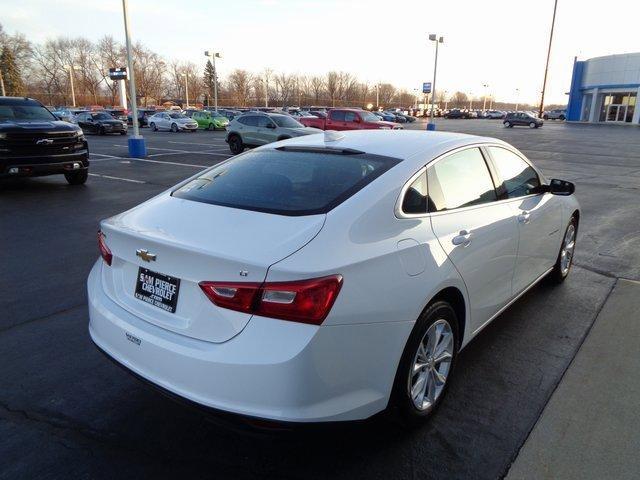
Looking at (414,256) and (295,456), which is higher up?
(414,256)

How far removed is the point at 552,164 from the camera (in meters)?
18.1

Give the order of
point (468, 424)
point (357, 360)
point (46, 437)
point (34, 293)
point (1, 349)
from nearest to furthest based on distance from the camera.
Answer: point (357, 360), point (46, 437), point (468, 424), point (1, 349), point (34, 293)

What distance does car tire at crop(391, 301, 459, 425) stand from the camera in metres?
2.61

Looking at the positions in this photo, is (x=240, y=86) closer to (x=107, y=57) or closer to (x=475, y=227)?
(x=107, y=57)

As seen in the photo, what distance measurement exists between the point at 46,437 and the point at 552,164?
1872 centimetres

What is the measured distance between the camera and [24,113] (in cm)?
1057

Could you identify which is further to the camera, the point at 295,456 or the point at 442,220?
the point at 442,220

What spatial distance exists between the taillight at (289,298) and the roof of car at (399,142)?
1.23 metres

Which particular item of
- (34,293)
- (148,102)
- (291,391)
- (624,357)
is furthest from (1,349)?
(148,102)

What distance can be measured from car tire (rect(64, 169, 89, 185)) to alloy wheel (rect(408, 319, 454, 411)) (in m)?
10.5

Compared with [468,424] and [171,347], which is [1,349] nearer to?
[171,347]

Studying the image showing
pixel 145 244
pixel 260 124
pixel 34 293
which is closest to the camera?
pixel 145 244

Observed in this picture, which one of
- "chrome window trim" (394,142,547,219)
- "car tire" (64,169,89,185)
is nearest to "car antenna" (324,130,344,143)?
"chrome window trim" (394,142,547,219)

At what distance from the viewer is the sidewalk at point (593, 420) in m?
2.58
